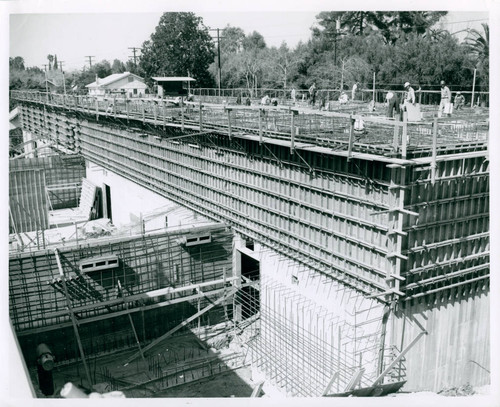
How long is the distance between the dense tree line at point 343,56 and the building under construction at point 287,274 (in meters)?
13.5

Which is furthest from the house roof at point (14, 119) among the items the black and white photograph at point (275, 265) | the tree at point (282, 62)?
the black and white photograph at point (275, 265)

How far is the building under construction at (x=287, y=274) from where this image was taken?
14875mm

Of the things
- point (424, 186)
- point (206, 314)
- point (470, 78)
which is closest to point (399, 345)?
point (424, 186)

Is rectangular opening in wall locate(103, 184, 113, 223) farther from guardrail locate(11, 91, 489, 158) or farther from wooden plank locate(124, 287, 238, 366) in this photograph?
wooden plank locate(124, 287, 238, 366)

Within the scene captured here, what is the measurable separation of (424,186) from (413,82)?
25764mm

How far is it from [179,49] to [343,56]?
2031cm

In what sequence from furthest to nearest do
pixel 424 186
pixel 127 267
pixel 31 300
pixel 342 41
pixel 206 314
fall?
1. pixel 342 41
2. pixel 206 314
3. pixel 127 267
4. pixel 31 300
5. pixel 424 186

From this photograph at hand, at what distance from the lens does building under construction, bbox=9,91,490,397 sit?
48.8 ft

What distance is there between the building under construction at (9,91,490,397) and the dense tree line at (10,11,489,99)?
13.5 metres

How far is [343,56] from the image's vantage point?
51.6 m

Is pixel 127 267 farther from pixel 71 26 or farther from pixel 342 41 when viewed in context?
pixel 342 41

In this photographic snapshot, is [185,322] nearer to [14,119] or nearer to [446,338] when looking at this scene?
Answer: [446,338]

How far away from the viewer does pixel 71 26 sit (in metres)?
16.3

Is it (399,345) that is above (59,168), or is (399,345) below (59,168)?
below
